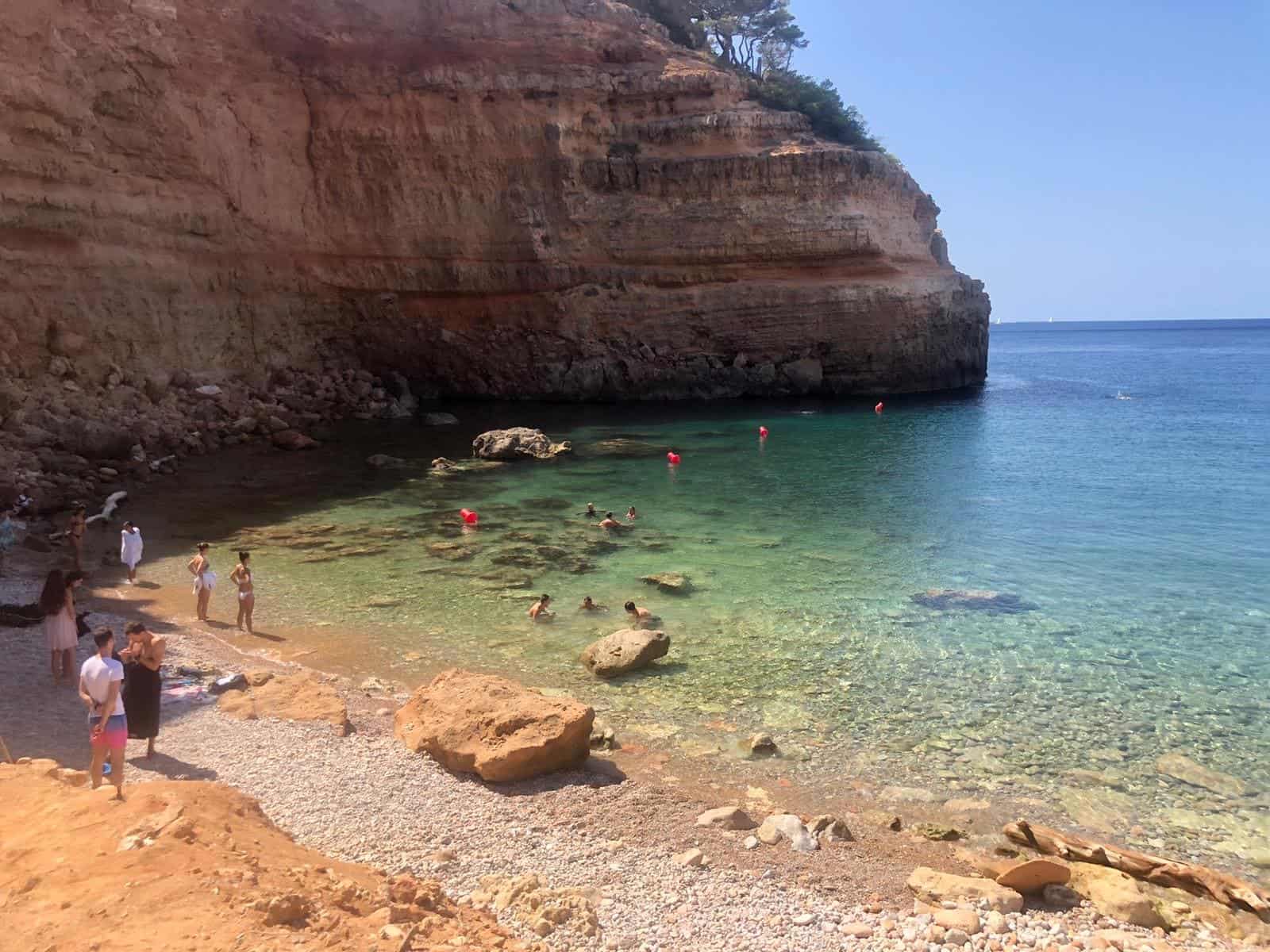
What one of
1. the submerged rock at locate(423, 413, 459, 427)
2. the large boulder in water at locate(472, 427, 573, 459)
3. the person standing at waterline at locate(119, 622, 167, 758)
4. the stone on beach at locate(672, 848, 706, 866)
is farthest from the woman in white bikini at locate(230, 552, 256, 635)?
the submerged rock at locate(423, 413, 459, 427)

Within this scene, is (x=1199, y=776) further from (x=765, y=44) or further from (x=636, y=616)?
(x=765, y=44)

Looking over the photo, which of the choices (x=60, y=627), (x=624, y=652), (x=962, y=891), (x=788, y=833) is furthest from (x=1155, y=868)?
(x=60, y=627)

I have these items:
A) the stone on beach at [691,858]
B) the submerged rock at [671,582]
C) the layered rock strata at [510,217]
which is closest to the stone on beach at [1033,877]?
the stone on beach at [691,858]

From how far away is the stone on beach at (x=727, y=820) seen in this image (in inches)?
281

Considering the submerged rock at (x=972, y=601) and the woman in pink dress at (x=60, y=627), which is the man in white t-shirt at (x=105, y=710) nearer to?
the woman in pink dress at (x=60, y=627)

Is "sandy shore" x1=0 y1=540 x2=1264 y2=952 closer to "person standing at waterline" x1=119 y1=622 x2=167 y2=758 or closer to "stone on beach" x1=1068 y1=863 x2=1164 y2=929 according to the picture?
"stone on beach" x1=1068 y1=863 x2=1164 y2=929

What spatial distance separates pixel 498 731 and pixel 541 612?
508cm

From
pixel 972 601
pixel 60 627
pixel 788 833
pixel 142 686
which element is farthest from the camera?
pixel 972 601

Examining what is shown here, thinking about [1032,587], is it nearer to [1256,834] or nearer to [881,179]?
[1256,834]

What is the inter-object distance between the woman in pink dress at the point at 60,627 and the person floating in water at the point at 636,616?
6.79 metres

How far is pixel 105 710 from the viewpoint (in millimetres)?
6746

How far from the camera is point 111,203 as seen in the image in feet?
87.7

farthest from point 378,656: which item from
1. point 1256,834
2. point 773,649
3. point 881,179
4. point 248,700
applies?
point 881,179

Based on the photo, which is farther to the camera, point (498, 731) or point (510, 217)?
point (510, 217)
